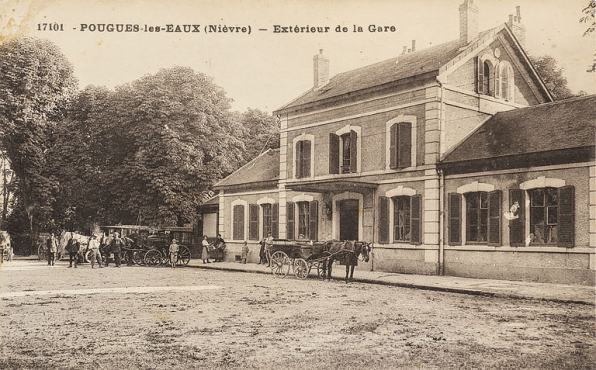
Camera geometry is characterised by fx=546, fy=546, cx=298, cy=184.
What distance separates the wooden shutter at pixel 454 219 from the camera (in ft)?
52.1

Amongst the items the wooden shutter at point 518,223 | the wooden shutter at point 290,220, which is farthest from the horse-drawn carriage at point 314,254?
the wooden shutter at point 290,220

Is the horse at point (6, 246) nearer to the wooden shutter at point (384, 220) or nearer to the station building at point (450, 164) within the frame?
the station building at point (450, 164)

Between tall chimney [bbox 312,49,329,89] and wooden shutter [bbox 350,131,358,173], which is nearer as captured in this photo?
wooden shutter [bbox 350,131,358,173]

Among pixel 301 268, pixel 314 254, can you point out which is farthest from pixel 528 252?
pixel 301 268

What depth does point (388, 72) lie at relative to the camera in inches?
752

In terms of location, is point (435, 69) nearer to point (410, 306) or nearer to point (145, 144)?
point (410, 306)

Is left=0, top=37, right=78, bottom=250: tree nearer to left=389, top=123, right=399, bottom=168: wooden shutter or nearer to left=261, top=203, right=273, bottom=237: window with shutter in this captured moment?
left=261, top=203, right=273, bottom=237: window with shutter

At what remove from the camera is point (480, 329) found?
7574 millimetres

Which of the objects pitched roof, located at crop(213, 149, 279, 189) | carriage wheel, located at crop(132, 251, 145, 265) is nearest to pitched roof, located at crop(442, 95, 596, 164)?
pitched roof, located at crop(213, 149, 279, 189)

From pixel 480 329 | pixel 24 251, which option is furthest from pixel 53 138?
pixel 480 329

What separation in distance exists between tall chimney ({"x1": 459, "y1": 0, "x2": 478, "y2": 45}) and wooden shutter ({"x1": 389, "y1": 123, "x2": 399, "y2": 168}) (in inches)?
141

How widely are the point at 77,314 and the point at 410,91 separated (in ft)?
39.9

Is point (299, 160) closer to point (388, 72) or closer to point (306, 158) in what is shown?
point (306, 158)

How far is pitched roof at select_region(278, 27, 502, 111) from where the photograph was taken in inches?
685
